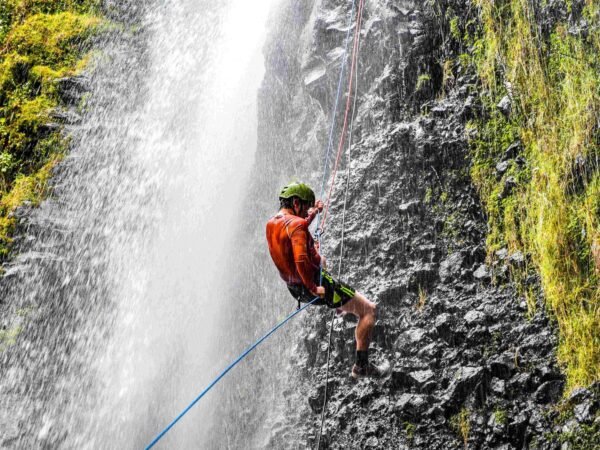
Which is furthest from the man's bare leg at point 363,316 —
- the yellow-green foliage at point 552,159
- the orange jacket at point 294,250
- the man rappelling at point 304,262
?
the yellow-green foliage at point 552,159

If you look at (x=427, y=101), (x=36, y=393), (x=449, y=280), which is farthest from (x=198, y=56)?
(x=449, y=280)

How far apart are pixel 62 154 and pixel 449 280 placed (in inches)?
277

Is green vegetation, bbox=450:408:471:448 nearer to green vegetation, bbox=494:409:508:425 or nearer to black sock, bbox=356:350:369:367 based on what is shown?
green vegetation, bbox=494:409:508:425

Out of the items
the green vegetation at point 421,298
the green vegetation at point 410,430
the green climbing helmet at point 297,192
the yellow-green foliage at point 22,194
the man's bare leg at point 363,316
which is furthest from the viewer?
the yellow-green foliage at point 22,194

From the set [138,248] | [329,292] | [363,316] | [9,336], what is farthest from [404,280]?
[9,336]

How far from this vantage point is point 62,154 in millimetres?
9703

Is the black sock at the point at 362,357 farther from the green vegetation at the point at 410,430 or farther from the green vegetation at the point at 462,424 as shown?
the green vegetation at the point at 462,424

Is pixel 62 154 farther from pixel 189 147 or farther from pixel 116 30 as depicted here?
pixel 116 30

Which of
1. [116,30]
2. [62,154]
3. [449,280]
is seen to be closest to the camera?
[449,280]

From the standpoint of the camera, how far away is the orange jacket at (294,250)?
446 cm

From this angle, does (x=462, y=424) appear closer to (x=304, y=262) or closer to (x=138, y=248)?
(x=304, y=262)

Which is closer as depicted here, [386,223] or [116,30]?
[386,223]

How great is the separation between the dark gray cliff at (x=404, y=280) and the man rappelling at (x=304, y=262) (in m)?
0.78

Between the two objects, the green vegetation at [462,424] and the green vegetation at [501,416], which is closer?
the green vegetation at [501,416]
